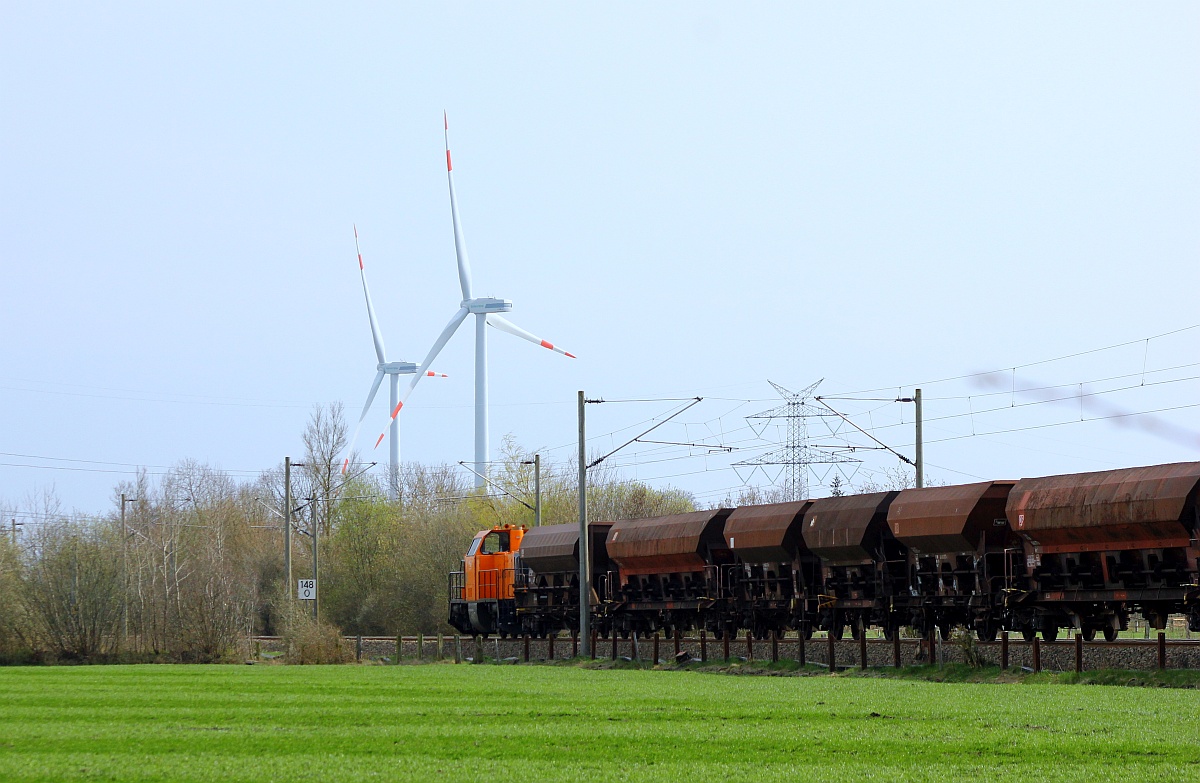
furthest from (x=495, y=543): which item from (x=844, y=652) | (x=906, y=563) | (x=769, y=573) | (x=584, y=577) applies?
(x=906, y=563)

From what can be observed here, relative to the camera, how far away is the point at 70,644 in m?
51.0

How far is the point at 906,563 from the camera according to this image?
1425 inches

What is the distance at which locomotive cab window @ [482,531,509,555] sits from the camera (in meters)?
55.4

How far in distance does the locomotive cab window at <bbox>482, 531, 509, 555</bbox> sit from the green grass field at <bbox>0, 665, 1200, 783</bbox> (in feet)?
82.0

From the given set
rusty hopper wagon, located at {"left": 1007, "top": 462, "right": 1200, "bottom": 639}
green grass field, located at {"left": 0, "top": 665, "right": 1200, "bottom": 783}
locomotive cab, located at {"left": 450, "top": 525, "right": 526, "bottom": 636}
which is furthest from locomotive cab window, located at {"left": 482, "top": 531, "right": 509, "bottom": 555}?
rusty hopper wagon, located at {"left": 1007, "top": 462, "right": 1200, "bottom": 639}

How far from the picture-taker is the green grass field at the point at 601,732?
14.9 metres

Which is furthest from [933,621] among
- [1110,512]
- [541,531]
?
[541,531]

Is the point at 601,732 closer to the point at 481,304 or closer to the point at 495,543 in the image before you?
the point at 495,543

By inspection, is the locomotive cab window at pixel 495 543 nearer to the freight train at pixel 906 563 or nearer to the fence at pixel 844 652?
the freight train at pixel 906 563

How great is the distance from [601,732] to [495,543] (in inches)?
1491

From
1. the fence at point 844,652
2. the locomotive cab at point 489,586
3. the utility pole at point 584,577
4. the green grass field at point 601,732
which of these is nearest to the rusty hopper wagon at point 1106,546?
the fence at point 844,652

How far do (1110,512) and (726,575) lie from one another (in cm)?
1493

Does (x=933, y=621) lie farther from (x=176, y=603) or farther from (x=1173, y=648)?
(x=176, y=603)

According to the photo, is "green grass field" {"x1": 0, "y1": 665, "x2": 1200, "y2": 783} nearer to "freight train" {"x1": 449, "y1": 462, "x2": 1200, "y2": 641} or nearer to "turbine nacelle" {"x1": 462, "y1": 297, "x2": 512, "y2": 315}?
"freight train" {"x1": 449, "y1": 462, "x2": 1200, "y2": 641}
